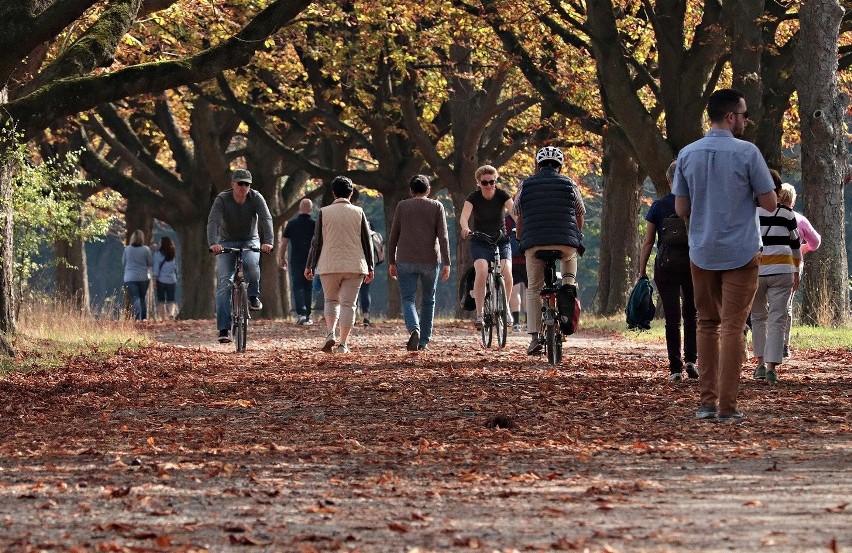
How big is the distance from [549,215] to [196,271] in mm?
22881

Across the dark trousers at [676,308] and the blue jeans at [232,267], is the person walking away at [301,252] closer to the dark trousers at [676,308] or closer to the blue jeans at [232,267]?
the blue jeans at [232,267]

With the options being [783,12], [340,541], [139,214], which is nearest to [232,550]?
[340,541]

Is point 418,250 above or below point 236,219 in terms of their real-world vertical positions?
below

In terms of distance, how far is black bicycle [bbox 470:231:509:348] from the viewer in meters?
18.6

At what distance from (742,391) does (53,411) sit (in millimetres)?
4824

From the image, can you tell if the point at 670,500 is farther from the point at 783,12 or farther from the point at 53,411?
the point at 783,12

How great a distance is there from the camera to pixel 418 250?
60.6 feet

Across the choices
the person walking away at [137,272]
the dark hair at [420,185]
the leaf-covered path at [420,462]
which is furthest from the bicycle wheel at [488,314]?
the person walking away at [137,272]

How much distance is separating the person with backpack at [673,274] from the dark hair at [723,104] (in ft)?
8.90

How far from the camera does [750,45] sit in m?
22.7

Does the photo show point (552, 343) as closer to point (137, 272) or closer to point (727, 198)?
point (727, 198)

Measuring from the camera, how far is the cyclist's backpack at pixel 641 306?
47.0ft

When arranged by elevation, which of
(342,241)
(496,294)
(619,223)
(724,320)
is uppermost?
(619,223)

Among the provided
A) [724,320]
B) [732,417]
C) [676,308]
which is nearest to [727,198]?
[724,320]
